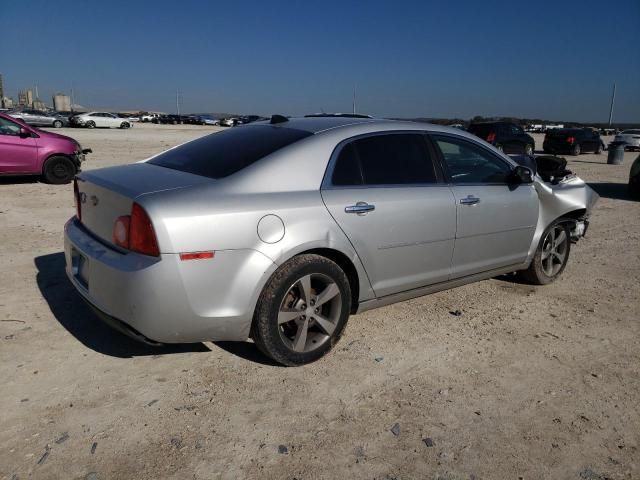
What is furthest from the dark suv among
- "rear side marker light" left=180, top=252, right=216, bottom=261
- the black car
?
"rear side marker light" left=180, top=252, right=216, bottom=261

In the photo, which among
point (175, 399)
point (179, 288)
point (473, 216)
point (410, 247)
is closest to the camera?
point (179, 288)

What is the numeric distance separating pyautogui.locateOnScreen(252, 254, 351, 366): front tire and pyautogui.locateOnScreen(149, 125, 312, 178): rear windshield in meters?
0.75

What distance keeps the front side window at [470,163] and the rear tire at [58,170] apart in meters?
8.91

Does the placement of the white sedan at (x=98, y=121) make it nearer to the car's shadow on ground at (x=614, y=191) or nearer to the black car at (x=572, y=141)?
the black car at (x=572, y=141)

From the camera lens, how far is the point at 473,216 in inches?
164

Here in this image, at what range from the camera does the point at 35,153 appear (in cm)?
1023

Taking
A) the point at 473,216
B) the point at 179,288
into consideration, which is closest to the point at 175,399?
the point at 179,288

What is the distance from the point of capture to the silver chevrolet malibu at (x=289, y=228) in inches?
113

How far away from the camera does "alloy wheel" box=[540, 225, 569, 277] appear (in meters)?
5.08

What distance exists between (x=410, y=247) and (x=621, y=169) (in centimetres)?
1762

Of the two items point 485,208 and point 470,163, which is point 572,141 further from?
point 485,208

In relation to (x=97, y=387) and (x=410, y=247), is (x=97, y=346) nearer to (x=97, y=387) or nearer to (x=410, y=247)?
(x=97, y=387)

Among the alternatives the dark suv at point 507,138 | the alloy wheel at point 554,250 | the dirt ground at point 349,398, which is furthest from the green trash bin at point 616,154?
the dirt ground at point 349,398

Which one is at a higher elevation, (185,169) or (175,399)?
(185,169)
